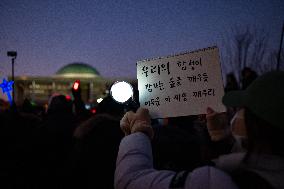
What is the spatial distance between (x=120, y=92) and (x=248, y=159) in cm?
117

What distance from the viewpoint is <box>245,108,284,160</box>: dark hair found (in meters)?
1.59

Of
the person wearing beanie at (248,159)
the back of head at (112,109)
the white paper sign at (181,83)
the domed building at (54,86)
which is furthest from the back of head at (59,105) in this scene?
the domed building at (54,86)

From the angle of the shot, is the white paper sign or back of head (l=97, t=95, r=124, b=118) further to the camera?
back of head (l=97, t=95, r=124, b=118)

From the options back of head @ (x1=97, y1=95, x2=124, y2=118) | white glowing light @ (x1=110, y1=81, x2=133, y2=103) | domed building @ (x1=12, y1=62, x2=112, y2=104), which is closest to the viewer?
white glowing light @ (x1=110, y1=81, x2=133, y2=103)

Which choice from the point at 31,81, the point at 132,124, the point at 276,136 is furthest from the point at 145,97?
the point at 31,81

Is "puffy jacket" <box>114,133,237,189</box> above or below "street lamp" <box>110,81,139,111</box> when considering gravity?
below

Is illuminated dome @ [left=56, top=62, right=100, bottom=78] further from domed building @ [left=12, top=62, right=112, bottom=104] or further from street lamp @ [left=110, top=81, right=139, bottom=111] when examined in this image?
street lamp @ [left=110, top=81, right=139, bottom=111]

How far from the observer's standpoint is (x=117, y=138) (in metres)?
3.82

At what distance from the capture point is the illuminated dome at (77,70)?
9219cm

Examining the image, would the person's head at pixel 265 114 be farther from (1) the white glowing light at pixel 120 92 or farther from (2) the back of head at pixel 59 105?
(2) the back of head at pixel 59 105

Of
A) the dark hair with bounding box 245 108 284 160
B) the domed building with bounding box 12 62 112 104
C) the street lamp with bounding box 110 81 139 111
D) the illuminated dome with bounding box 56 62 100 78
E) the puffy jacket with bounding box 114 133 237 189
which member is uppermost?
the illuminated dome with bounding box 56 62 100 78

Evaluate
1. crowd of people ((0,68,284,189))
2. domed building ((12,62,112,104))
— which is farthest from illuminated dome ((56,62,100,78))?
crowd of people ((0,68,284,189))

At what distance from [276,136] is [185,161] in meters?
3.64

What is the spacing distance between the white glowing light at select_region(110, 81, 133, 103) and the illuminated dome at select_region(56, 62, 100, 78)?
8950 cm
